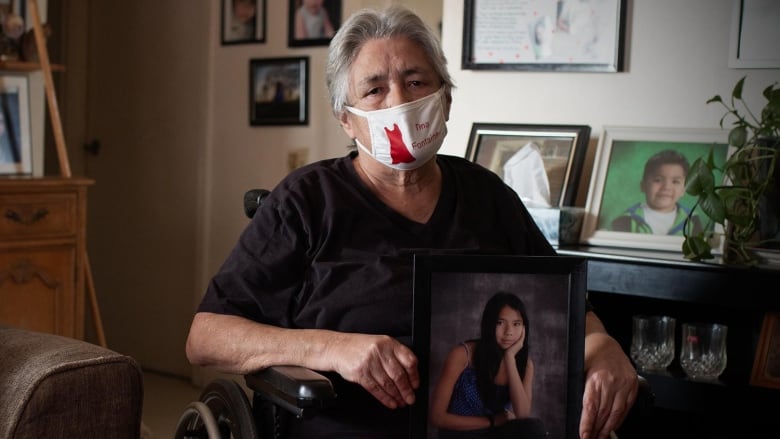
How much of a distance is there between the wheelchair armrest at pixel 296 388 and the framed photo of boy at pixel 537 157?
4.23 ft

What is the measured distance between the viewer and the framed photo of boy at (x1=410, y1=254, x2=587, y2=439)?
1489 mm

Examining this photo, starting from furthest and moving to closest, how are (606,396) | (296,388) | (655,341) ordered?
(655,341)
(606,396)
(296,388)

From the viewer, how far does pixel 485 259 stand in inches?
59.5

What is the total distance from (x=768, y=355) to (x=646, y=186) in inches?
21.0

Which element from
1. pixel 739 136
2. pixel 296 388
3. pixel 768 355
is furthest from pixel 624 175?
pixel 296 388

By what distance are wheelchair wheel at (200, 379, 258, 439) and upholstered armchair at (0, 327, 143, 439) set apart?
140 millimetres

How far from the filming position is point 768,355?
7.73 ft

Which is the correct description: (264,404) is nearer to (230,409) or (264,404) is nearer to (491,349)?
(230,409)

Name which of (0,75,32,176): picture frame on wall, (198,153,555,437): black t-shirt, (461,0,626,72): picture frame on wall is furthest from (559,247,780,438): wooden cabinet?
(0,75,32,176): picture frame on wall

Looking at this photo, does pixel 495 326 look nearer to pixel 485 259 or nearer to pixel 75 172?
pixel 485 259

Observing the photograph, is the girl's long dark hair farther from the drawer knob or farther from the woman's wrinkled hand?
the drawer knob

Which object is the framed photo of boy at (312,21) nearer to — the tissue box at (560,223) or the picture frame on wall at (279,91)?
the picture frame on wall at (279,91)

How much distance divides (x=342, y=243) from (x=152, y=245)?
9.36ft

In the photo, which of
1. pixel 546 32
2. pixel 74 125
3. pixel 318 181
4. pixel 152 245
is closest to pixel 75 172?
pixel 74 125
